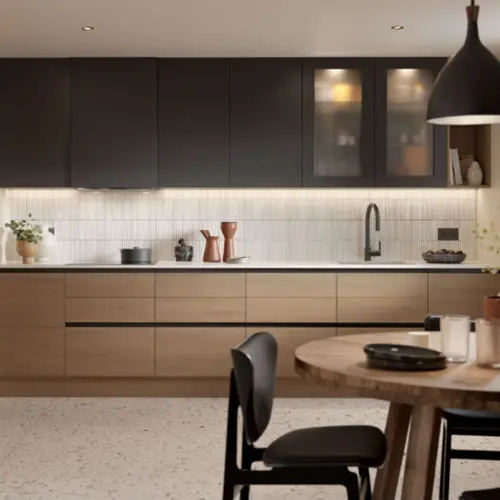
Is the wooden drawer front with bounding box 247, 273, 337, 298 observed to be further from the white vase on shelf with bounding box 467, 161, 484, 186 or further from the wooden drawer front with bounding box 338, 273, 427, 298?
the white vase on shelf with bounding box 467, 161, 484, 186

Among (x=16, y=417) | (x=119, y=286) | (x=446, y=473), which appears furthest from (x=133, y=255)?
(x=446, y=473)

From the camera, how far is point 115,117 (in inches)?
233

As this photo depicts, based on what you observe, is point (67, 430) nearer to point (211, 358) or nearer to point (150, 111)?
point (211, 358)

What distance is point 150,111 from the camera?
5.91 meters

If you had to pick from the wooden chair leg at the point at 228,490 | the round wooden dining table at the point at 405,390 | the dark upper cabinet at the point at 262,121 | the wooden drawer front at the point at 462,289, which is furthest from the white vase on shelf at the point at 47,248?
the wooden chair leg at the point at 228,490

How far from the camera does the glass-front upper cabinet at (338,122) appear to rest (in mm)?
5938

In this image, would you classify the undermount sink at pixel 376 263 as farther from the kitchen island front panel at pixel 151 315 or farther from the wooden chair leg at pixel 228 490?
the wooden chair leg at pixel 228 490

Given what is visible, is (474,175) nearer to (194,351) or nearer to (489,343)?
(194,351)

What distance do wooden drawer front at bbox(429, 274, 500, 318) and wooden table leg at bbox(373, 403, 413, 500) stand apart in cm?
263

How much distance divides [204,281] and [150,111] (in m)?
1.25

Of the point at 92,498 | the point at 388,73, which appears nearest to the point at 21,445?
the point at 92,498

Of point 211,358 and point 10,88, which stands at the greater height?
point 10,88

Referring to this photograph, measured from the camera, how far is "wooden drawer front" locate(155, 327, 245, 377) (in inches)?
220

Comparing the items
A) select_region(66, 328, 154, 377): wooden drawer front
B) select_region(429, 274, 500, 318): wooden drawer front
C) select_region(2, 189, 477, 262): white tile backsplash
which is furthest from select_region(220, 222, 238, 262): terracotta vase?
select_region(429, 274, 500, 318): wooden drawer front
